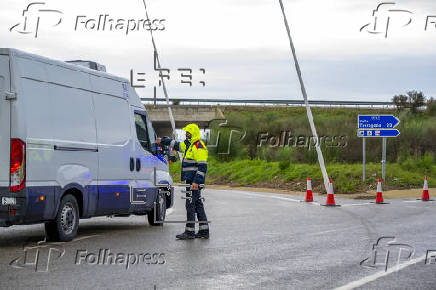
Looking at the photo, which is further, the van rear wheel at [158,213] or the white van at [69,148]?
the van rear wheel at [158,213]

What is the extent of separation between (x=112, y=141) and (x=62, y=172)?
1958mm

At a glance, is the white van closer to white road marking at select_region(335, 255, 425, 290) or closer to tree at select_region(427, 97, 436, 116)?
white road marking at select_region(335, 255, 425, 290)

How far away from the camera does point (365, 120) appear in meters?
33.4

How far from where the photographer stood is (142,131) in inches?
648

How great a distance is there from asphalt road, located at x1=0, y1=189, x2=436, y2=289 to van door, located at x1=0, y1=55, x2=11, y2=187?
1135mm

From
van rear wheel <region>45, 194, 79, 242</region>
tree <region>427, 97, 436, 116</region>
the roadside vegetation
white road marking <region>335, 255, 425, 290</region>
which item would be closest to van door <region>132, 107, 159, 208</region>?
van rear wheel <region>45, 194, 79, 242</region>

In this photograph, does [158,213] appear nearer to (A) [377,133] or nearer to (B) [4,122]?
(B) [4,122]

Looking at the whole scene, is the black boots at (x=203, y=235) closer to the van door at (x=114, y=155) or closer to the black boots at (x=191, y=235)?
the black boots at (x=191, y=235)

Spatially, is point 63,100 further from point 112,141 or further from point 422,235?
point 422,235

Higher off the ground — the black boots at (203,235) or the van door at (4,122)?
the van door at (4,122)

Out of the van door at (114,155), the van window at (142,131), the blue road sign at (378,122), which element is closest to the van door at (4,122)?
the van door at (114,155)

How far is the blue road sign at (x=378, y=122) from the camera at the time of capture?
3322 cm

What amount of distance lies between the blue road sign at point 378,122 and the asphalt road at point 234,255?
14.6m

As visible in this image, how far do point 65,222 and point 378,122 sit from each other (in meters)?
21.7
